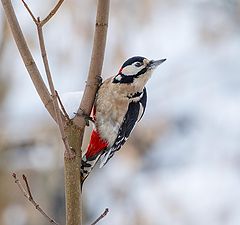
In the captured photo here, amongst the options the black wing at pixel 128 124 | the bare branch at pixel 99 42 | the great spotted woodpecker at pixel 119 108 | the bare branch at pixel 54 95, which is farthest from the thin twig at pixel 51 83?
the black wing at pixel 128 124

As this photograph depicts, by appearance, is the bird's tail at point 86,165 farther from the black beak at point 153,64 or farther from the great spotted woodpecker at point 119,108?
the black beak at point 153,64

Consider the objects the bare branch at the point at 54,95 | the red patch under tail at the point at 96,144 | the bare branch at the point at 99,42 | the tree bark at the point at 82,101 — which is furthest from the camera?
the red patch under tail at the point at 96,144

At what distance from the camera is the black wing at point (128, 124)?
7.23 feet

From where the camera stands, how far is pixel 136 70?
86.2 inches

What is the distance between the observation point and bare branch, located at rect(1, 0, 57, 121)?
5.30ft

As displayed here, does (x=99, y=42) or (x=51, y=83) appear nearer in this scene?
(x=51, y=83)

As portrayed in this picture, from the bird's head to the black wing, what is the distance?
77 millimetres

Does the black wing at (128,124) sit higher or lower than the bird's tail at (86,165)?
higher

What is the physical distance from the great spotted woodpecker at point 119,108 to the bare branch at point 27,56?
40 centimetres

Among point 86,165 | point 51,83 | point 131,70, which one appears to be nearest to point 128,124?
point 131,70

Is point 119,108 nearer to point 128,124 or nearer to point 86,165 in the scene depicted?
point 128,124

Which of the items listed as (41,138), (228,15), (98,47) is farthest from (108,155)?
(228,15)

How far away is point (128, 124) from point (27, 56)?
2.24 feet

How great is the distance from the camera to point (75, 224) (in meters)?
1.54
